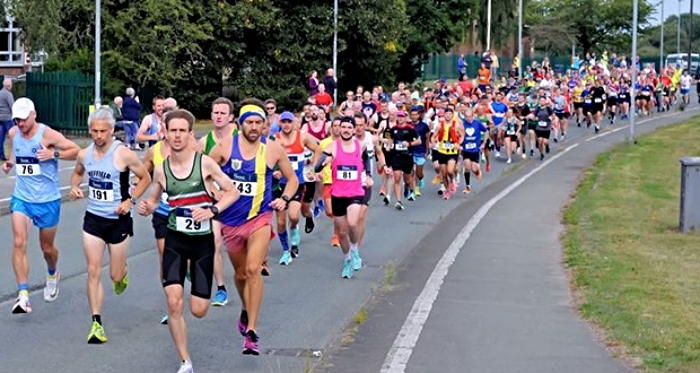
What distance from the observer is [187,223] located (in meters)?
8.39

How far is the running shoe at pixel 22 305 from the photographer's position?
34.4 ft

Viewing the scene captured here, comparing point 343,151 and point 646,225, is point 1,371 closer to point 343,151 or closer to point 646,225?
point 343,151

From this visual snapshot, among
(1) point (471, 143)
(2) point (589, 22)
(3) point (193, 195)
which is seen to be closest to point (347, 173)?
(3) point (193, 195)

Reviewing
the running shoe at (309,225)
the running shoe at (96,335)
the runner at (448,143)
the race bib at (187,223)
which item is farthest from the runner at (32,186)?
the runner at (448,143)

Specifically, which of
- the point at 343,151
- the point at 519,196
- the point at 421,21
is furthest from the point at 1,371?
the point at 421,21

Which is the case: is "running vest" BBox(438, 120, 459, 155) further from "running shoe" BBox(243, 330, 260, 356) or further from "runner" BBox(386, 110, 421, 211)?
"running shoe" BBox(243, 330, 260, 356)

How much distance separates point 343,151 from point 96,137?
447 cm

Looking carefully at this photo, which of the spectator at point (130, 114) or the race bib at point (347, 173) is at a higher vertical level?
the spectator at point (130, 114)

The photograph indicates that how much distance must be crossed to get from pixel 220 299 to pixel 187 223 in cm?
300

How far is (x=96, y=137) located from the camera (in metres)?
9.58

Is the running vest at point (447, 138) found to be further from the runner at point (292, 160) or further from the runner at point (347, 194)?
the runner at point (347, 194)

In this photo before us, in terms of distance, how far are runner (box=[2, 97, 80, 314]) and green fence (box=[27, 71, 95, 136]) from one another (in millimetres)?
26408

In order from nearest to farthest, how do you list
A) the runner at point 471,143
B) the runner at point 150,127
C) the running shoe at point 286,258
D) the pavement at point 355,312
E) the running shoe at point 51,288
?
the pavement at point 355,312
the running shoe at point 51,288
the running shoe at point 286,258
the runner at point 150,127
the runner at point 471,143

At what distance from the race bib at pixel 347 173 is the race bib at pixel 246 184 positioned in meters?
4.09
